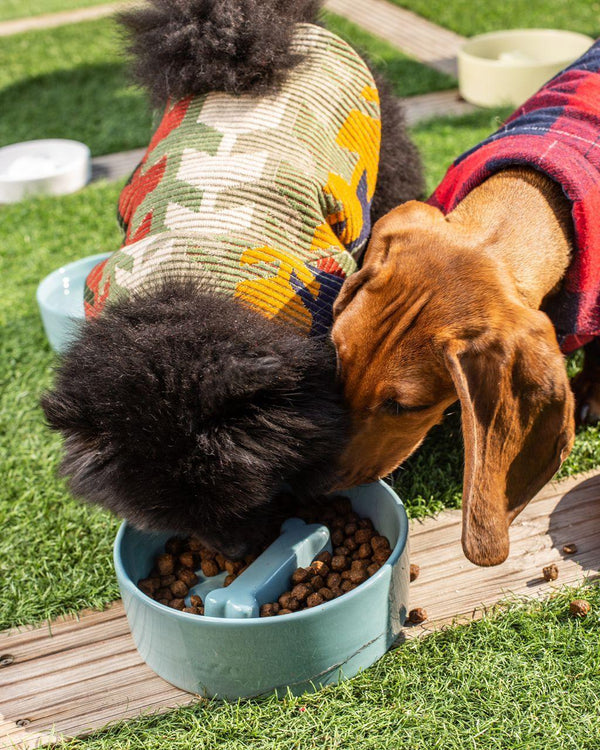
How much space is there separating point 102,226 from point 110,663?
2640mm

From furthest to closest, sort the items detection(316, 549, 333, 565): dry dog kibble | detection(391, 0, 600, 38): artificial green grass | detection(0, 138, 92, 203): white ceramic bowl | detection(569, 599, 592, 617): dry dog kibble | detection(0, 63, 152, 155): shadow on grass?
detection(391, 0, 600, 38): artificial green grass
detection(0, 63, 152, 155): shadow on grass
detection(0, 138, 92, 203): white ceramic bowl
detection(316, 549, 333, 565): dry dog kibble
detection(569, 599, 592, 617): dry dog kibble

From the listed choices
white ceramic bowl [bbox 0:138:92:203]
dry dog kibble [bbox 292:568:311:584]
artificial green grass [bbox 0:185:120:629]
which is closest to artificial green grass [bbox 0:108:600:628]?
artificial green grass [bbox 0:185:120:629]

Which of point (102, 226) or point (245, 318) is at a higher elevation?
point (245, 318)

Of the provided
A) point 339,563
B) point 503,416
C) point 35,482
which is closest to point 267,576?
point 339,563

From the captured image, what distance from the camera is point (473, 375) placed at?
180 cm

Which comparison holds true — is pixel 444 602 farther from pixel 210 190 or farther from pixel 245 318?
pixel 210 190

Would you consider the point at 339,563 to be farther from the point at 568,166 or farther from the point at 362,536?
the point at 568,166

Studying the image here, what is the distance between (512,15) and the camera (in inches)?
257

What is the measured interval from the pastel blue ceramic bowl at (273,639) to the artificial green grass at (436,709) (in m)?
0.05

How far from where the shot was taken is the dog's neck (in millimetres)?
2035

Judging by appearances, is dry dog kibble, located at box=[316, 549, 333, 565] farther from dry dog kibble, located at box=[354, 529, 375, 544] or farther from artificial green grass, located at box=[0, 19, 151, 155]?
artificial green grass, located at box=[0, 19, 151, 155]

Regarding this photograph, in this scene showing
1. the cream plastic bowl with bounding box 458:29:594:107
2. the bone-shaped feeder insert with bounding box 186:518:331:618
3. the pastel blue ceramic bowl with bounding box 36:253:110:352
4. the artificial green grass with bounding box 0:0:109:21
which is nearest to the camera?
the bone-shaped feeder insert with bounding box 186:518:331:618

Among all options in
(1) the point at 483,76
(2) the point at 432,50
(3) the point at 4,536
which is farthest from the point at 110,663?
(2) the point at 432,50

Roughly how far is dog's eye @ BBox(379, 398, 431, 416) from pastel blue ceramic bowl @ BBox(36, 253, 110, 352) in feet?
4.31
